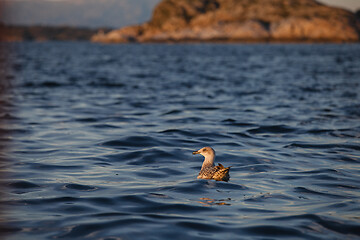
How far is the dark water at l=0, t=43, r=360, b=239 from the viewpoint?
23.6 ft

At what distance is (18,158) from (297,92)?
20.1 m

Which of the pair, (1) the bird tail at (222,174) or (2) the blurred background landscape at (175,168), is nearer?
(2) the blurred background landscape at (175,168)

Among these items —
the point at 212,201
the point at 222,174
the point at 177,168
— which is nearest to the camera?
the point at 212,201

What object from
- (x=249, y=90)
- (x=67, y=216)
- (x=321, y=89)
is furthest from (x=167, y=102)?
(x=67, y=216)

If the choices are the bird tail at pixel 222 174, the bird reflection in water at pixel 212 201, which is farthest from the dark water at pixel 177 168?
the bird tail at pixel 222 174

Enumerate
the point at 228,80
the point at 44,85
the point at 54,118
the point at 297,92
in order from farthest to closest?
the point at 228,80 → the point at 44,85 → the point at 297,92 → the point at 54,118

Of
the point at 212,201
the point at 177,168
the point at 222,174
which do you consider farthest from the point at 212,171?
the point at 177,168

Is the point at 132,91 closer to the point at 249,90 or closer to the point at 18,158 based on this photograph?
the point at 249,90

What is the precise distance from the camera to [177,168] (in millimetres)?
11344

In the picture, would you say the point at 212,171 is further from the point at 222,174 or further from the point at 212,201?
the point at 212,201

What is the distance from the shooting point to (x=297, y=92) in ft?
92.0

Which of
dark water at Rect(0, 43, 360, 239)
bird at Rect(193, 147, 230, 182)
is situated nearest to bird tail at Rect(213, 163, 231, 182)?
bird at Rect(193, 147, 230, 182)

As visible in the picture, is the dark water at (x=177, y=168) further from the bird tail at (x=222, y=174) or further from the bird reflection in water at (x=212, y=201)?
the bird tail at (x=222, y=174)

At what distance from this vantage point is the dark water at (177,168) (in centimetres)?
720
